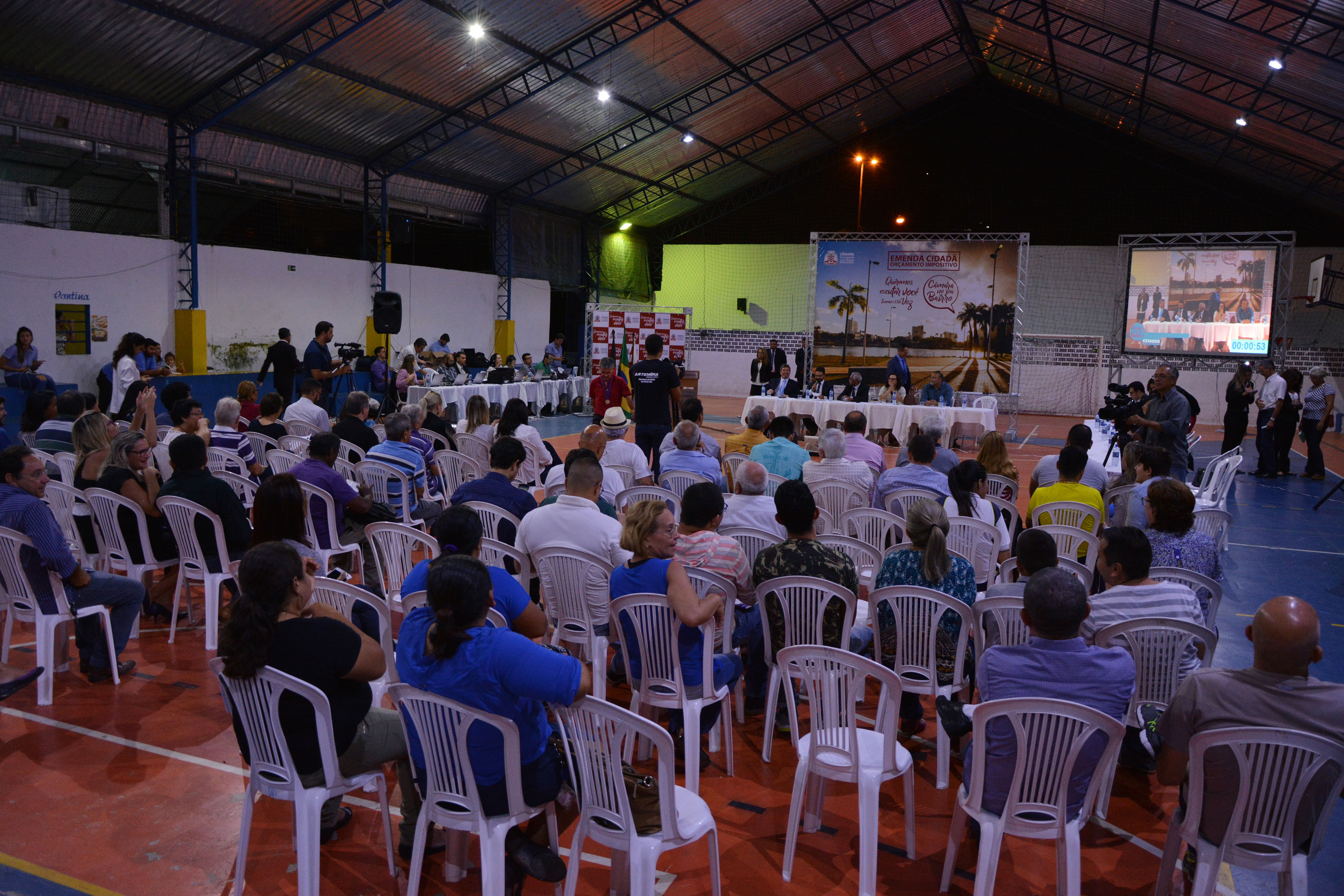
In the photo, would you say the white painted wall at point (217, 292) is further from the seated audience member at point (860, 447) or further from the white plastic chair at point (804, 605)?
the white plastic chair at point (804, 605)

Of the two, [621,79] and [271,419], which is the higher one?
[621,79]

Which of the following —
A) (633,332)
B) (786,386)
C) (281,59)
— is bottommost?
(786,386)

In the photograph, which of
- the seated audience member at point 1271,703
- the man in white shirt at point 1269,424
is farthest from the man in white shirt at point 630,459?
the man in white shirt at point 1269,424

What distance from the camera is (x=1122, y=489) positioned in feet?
16.8

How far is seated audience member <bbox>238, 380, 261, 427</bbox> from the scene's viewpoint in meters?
7.23

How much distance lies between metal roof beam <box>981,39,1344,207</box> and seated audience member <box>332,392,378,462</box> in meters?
15.5

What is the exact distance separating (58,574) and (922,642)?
3.59 m

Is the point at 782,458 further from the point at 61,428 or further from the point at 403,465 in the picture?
the point at 61,428

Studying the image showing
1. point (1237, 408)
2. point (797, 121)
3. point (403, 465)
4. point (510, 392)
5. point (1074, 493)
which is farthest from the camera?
point (797, 121)

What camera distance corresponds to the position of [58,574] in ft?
12.3

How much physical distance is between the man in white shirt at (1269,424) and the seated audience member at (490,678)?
485 inches

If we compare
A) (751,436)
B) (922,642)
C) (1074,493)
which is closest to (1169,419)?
(1074,493)

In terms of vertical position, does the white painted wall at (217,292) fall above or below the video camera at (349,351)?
above

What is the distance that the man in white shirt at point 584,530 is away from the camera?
12.5ft
